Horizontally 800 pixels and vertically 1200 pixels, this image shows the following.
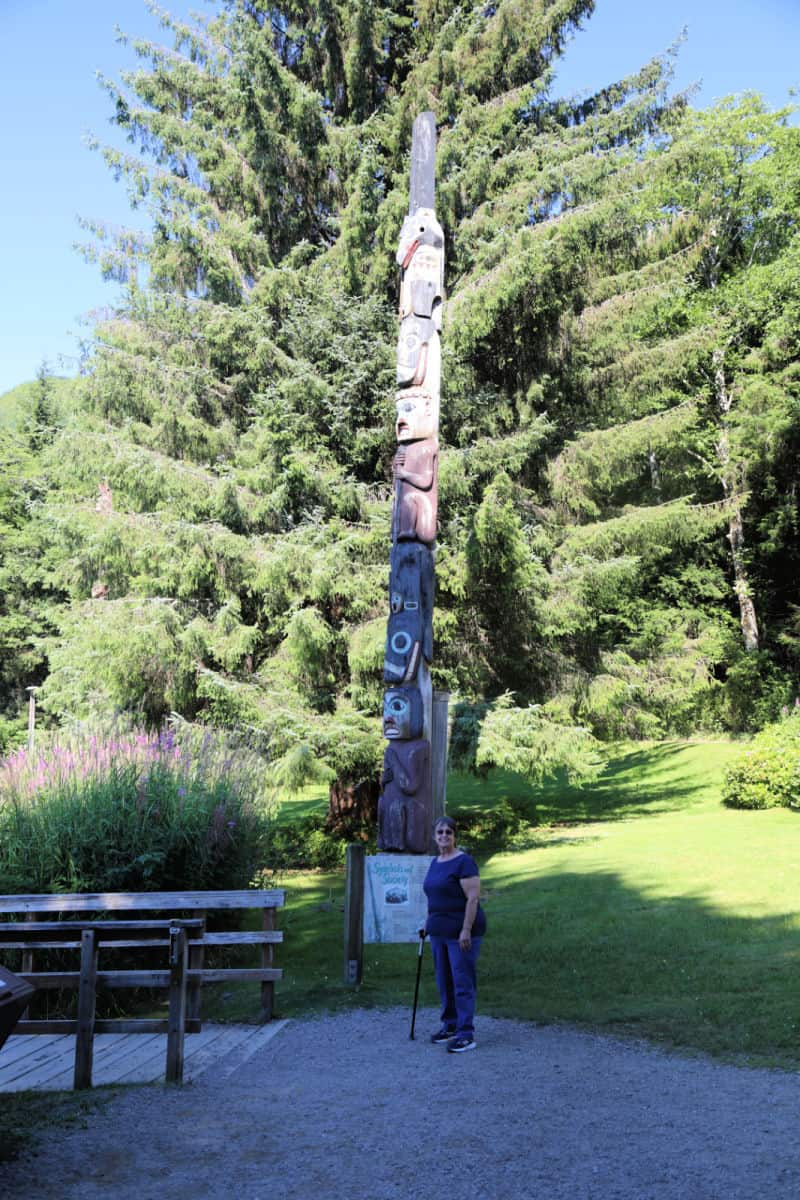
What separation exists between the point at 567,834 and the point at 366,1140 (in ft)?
41.0

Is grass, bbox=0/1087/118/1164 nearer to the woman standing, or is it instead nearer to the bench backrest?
the bench backrest

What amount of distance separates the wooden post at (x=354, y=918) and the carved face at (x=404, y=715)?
4.46 ft

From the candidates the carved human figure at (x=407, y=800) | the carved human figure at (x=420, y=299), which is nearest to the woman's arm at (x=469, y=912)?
the carved human figure at (x=407, y=800)

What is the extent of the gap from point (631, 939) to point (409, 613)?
3.69 meters

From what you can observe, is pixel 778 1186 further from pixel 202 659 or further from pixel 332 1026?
pixel 202 659

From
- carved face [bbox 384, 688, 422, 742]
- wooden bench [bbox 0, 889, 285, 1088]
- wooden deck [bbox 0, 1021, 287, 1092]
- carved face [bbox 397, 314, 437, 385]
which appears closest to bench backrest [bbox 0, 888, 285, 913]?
wooden bench [bbox 0, 889, 285, 1088]

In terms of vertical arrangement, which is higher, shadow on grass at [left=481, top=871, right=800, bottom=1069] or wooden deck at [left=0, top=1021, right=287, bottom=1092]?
shadow on grass at [left=481, top=871, right=800, bottom=1069]

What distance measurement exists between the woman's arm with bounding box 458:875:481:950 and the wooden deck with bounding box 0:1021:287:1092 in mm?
1624

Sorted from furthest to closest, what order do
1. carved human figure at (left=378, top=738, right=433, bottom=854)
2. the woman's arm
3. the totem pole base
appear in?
carved human figure at (left=378, top=738, right=433, bottom=854) < the totem pole base < the woman's arm

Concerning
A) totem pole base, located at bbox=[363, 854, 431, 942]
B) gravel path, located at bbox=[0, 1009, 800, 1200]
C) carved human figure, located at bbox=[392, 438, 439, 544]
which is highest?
carved human figure, located at bbox=[392, 438, 439, 544]

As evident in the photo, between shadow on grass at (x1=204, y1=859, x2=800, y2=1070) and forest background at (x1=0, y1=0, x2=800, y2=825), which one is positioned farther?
forest background at (x1=0, y1=0, x2=800, y2=825)

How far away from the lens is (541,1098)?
215 inches

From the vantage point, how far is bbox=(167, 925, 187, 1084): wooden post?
19.8 feet

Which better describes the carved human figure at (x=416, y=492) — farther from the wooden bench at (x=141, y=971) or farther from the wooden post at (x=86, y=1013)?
the wooden post at (x=86, y=1013)
